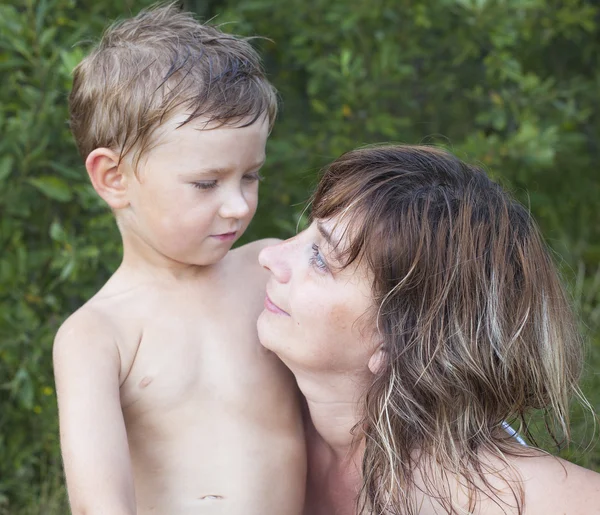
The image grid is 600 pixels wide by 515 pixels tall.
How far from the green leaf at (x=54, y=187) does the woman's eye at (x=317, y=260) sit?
1.21 meters

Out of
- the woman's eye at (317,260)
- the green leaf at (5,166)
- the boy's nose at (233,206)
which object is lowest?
the green leaf at (5,166)

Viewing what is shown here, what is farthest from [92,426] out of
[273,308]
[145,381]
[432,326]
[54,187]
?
[54,187]

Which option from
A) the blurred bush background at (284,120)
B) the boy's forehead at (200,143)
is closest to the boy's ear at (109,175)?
Result: the boy's forehead at (200,143)

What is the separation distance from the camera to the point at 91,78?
74.8 inches

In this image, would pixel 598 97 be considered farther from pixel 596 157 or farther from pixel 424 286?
pixel 424 286

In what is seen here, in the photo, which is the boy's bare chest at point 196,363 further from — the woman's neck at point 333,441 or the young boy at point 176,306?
the woman's neck at point 333,441

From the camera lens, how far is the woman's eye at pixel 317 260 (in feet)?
5.87

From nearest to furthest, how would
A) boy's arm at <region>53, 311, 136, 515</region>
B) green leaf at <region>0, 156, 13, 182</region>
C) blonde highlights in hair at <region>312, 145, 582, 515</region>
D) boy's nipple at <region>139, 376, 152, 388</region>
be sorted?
1. boy's arm at <region>53, 311, 136, 515</region>
2. blonde highlights in hair at <region>312, 145, 582, 515</region>
3. boy's nipple at <region>139, 376, 152, 388</region>
4. green leaf at <region>0, 156, 13, 182</region>

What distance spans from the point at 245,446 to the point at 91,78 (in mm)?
829

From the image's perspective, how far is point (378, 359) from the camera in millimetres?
1812

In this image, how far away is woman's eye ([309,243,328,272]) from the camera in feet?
5.87

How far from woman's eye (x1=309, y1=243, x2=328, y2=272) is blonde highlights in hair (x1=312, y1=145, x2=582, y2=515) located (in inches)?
2.0

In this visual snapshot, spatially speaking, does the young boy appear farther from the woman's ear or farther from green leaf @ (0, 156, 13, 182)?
green leaf @ (0, 156, 13, 182)

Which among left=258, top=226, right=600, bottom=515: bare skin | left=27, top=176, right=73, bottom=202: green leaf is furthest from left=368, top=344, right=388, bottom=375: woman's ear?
left=27, top=176, right=73, bottom=202: green leaf
